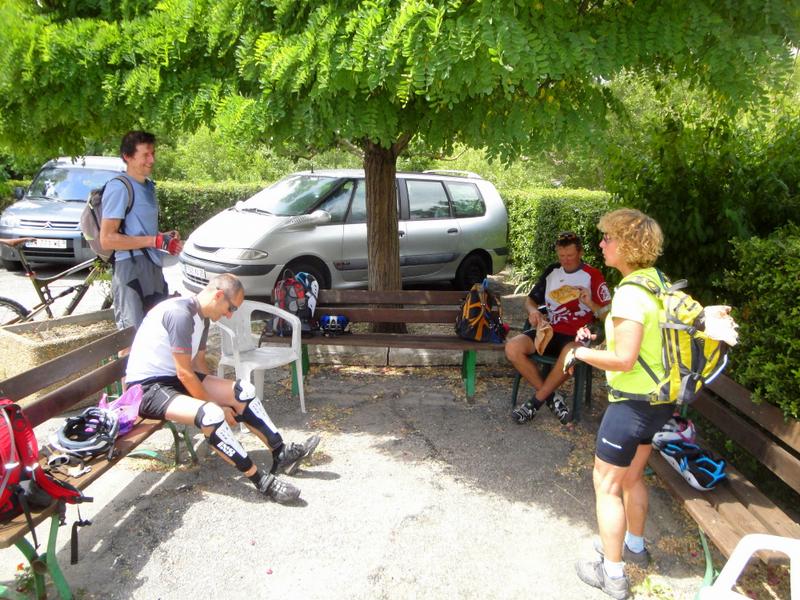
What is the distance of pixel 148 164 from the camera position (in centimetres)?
454

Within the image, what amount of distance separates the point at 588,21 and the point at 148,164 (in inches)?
119

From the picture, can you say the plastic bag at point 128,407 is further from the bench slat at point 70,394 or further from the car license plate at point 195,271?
the car license plate at point 195,271

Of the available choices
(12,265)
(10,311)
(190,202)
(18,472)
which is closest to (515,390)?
(18,472)

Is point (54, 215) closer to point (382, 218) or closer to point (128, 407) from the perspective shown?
point (382, 218)

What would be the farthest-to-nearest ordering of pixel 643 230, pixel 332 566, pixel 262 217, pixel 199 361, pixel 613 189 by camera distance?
pixel 262 217 → pixel 613 189 → pixel 199 361 → pixel 332 566 → pixel 643 230

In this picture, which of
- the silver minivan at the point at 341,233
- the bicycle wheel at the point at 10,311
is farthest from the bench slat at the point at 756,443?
the bicycle wheel at the point at 10,311

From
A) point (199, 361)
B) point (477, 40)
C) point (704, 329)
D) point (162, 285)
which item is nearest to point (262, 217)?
point (162, 285)

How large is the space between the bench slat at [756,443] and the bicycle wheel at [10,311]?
603cm

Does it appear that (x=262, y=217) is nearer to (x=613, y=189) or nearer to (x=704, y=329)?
(x=613, y=189)

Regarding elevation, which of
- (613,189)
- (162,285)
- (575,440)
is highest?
(613,189)

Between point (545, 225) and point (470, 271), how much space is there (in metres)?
1.25

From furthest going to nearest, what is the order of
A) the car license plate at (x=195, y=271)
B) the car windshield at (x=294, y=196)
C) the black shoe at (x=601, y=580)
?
1. the car windshield at (x=294, y=196)
2. the car license plate at (x=195, y=271)
3. the black shoe at (x=601, y=580)

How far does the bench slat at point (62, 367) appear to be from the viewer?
11.0 feet

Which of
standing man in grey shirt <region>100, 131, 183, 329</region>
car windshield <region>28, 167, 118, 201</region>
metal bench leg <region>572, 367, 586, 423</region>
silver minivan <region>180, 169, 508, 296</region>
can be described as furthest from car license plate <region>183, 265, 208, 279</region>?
metal bench leg <region>572, 367, 586, 423</region>
